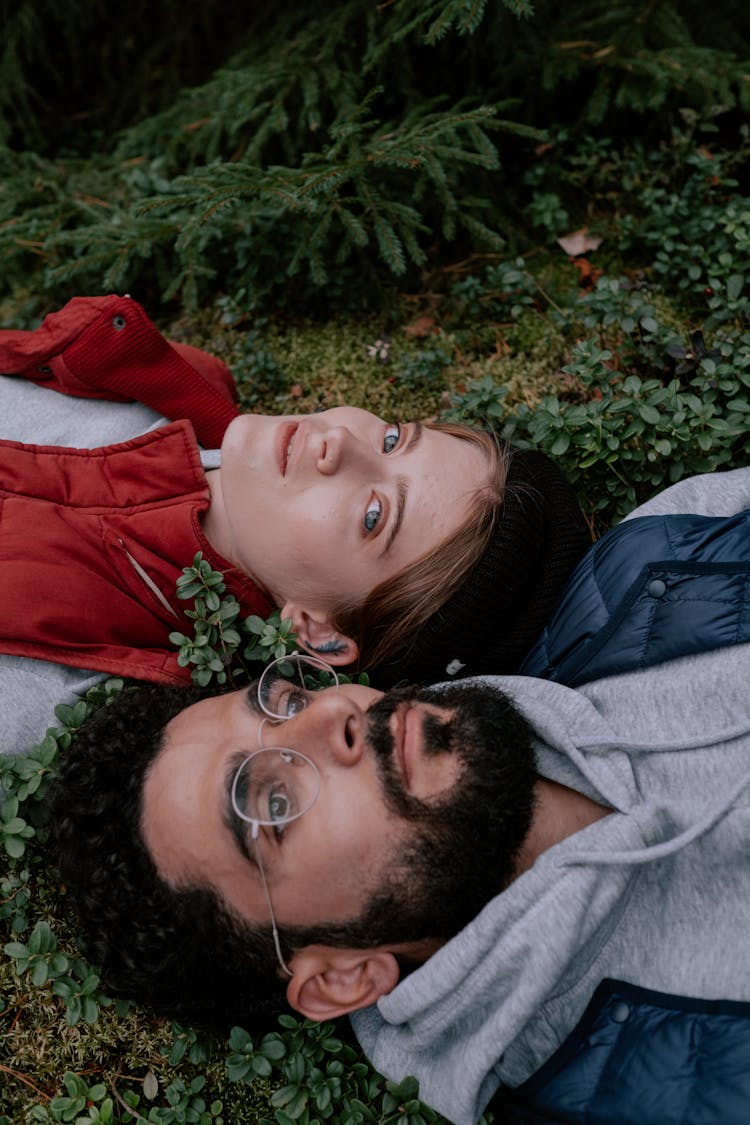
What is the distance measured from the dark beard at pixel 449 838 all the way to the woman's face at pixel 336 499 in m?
0.73

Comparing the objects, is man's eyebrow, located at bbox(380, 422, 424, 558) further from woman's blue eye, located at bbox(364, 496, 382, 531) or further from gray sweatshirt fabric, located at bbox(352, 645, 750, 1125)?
gray sweatshirt fabric, located at bbox(352, 645, 750, 1125)

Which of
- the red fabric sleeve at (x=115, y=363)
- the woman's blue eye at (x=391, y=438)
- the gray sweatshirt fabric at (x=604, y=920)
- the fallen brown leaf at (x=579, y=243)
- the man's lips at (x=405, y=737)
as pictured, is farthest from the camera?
the fallen brown leaf at (x=579, y=243)

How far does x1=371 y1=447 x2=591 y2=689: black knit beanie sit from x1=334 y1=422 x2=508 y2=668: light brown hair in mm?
35

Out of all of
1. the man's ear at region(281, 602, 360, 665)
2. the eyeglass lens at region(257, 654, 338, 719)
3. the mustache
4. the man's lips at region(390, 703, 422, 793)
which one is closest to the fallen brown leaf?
the man's ear at region(281, 602, 360, 665)

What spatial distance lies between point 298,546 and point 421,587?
1.72ft

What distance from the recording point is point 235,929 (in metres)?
2.63

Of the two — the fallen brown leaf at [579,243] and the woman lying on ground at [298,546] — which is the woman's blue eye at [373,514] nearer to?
the woman lying on ground at [298,546]

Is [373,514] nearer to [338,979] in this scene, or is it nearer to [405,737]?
[405,737]

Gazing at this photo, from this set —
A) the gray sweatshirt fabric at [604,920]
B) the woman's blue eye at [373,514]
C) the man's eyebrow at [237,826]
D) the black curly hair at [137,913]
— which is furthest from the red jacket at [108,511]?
the gray sweatshirt fabric at [604,920]

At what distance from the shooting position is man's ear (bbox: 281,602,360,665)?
11.2 feet

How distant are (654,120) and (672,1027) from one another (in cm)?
451

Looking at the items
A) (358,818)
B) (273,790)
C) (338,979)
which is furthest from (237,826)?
(338,979)

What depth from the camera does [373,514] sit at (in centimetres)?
326

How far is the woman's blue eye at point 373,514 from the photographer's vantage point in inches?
128
